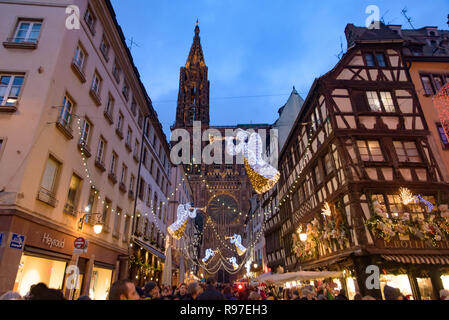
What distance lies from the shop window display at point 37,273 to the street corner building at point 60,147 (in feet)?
0.11

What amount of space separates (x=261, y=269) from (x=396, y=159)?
2270 centimetres

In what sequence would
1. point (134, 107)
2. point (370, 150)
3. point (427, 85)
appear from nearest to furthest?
point (370, 150) < point (427, 85) < point (134, 107)

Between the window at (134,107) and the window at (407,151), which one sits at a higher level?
the window at (134,107)

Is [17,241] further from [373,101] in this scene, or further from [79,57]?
[373,101]

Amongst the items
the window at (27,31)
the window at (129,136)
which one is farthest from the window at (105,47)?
the window at (129,136)

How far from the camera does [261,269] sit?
Answer: 3138cm

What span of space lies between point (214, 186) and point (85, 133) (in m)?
54.4

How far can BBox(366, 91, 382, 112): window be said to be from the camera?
572 inches

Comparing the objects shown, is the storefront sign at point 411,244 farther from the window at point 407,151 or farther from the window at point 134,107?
the window at point 134,107

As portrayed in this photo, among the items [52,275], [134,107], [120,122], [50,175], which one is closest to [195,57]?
[134,107]

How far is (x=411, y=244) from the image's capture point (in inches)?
453

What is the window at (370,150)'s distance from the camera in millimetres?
13172

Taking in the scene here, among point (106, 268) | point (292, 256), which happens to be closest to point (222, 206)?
point (292, 256)

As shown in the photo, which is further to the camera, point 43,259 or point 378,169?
point 378,169
